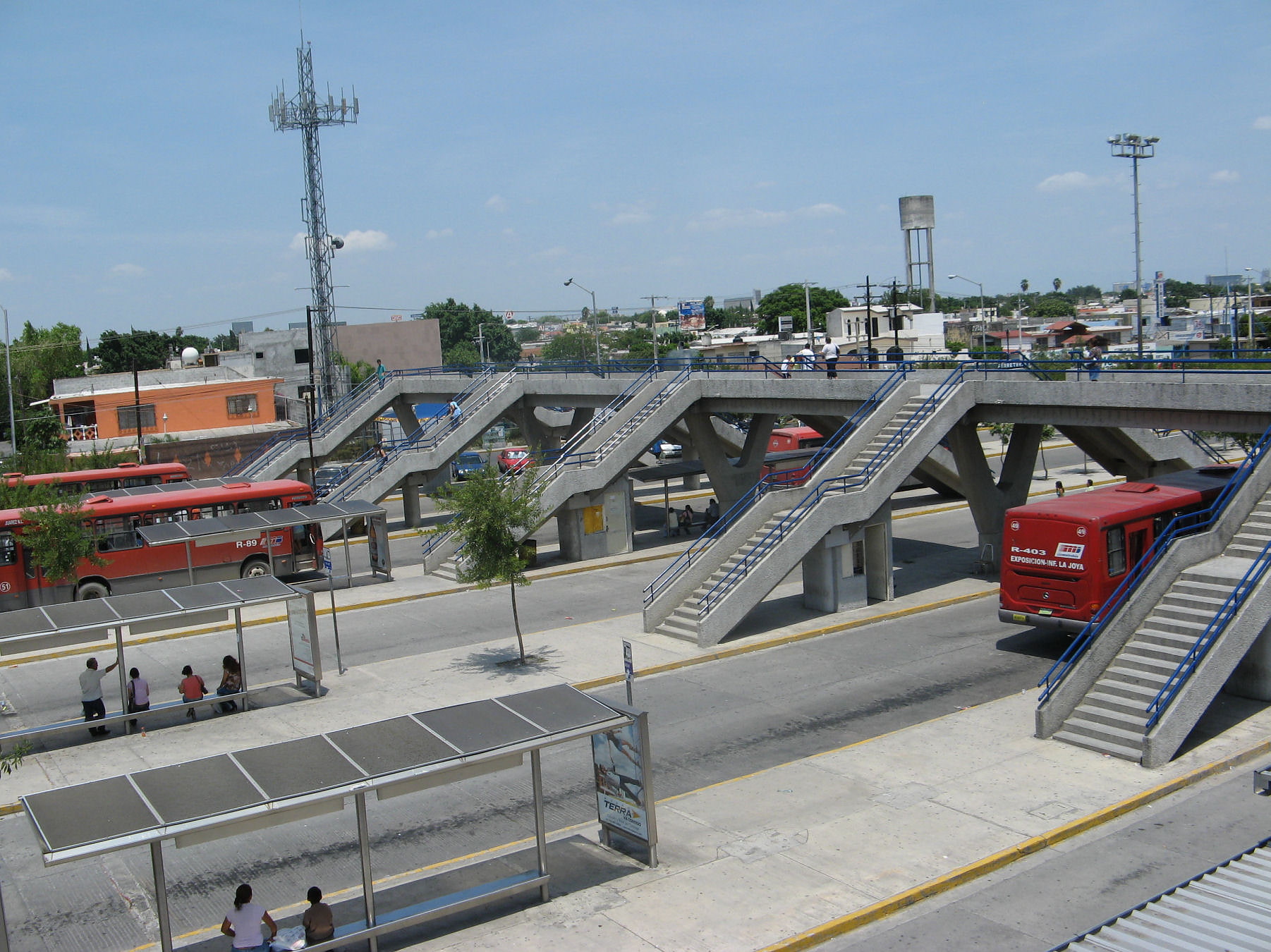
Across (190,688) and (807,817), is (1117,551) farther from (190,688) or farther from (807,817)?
(190,688)

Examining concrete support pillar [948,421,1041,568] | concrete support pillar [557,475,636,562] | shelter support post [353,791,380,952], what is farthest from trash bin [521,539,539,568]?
shelter support post [353,791,380,952]

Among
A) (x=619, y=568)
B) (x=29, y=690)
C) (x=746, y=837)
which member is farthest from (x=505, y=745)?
(x=619, y=568)

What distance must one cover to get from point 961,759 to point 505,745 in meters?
7.76

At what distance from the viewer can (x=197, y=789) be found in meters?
11.1

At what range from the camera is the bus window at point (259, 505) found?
3219 cm

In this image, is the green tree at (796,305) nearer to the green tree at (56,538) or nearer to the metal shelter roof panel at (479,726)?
the green tree at (56,538)

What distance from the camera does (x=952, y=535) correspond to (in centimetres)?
3547

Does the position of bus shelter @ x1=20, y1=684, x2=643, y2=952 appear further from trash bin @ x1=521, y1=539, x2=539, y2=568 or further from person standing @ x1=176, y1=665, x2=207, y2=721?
trash bin @ x1=521, y1=539, x2=539, y2=568

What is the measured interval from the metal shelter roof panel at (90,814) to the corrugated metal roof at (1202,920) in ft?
26.9

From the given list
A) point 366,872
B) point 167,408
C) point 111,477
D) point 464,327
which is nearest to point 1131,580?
point 366,872

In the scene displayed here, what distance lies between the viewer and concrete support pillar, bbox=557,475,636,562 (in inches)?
1330

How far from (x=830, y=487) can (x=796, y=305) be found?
126846mm

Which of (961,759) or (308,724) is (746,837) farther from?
(308,724)

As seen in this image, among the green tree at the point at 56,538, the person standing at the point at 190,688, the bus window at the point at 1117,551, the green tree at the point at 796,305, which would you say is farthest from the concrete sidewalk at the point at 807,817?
the green tree at the point at 796,305
